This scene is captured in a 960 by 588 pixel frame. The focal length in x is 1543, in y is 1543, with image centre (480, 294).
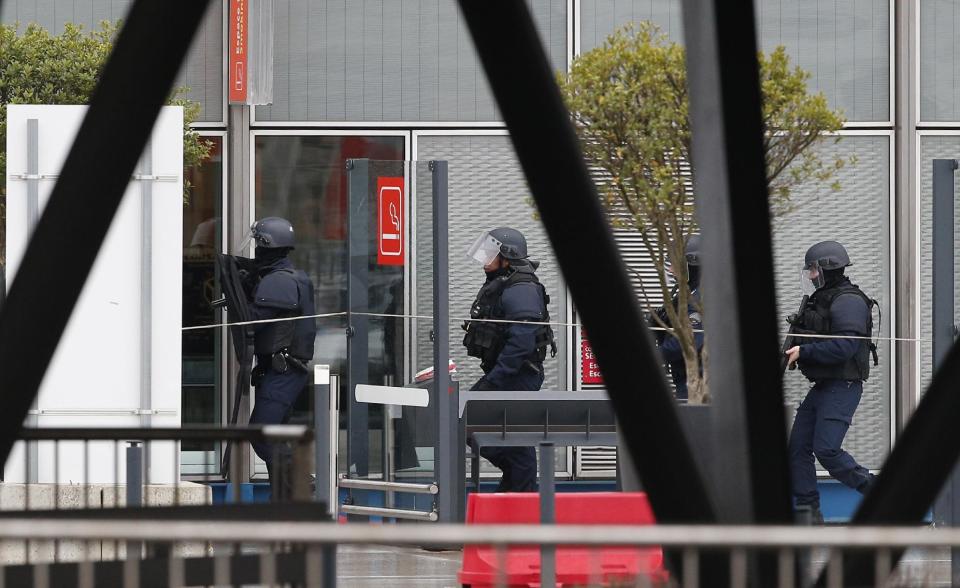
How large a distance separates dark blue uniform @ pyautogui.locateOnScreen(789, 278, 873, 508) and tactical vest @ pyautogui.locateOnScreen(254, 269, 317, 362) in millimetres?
3709

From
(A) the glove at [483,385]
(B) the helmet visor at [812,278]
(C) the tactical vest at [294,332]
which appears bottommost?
(A) the glove at [483,385]

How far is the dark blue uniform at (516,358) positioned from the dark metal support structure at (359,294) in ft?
3.35

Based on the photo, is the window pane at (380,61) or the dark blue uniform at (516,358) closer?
the dark blue uniform at (516,358)

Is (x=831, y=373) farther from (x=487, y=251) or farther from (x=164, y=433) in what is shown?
(x=164, y=433)

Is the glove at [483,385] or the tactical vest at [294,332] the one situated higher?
the tactical vest at [294,332]

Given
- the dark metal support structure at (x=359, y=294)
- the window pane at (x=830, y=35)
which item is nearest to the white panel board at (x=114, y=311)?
the dark metal support structure at (x=359, y=294)

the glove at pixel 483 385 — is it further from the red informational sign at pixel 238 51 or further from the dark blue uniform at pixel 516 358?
the red informational sign at pixel 238 51

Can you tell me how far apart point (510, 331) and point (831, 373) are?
235 centimetres

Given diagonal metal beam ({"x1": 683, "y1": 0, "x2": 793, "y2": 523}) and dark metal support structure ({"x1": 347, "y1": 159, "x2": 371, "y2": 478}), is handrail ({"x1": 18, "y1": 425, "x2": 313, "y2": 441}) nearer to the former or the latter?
diagonal metal beam ({"x1": 683, "y1": 0, "x2": 793, "y2": 523})

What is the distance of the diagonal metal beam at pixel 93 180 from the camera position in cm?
354

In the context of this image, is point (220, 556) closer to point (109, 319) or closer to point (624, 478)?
point (109, 319)

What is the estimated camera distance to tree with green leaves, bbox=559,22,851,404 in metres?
10.9

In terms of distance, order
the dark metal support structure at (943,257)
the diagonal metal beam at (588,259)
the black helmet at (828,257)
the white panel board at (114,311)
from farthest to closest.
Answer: the black helmet at (828,257) < the dark metal support structure at (943,257) < the white panel board at (114,311) < the diagonal metal beam at (588,259)

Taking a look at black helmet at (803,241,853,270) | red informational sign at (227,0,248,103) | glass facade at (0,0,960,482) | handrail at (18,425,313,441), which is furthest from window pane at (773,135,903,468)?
handrail at (18,425,313,441)
